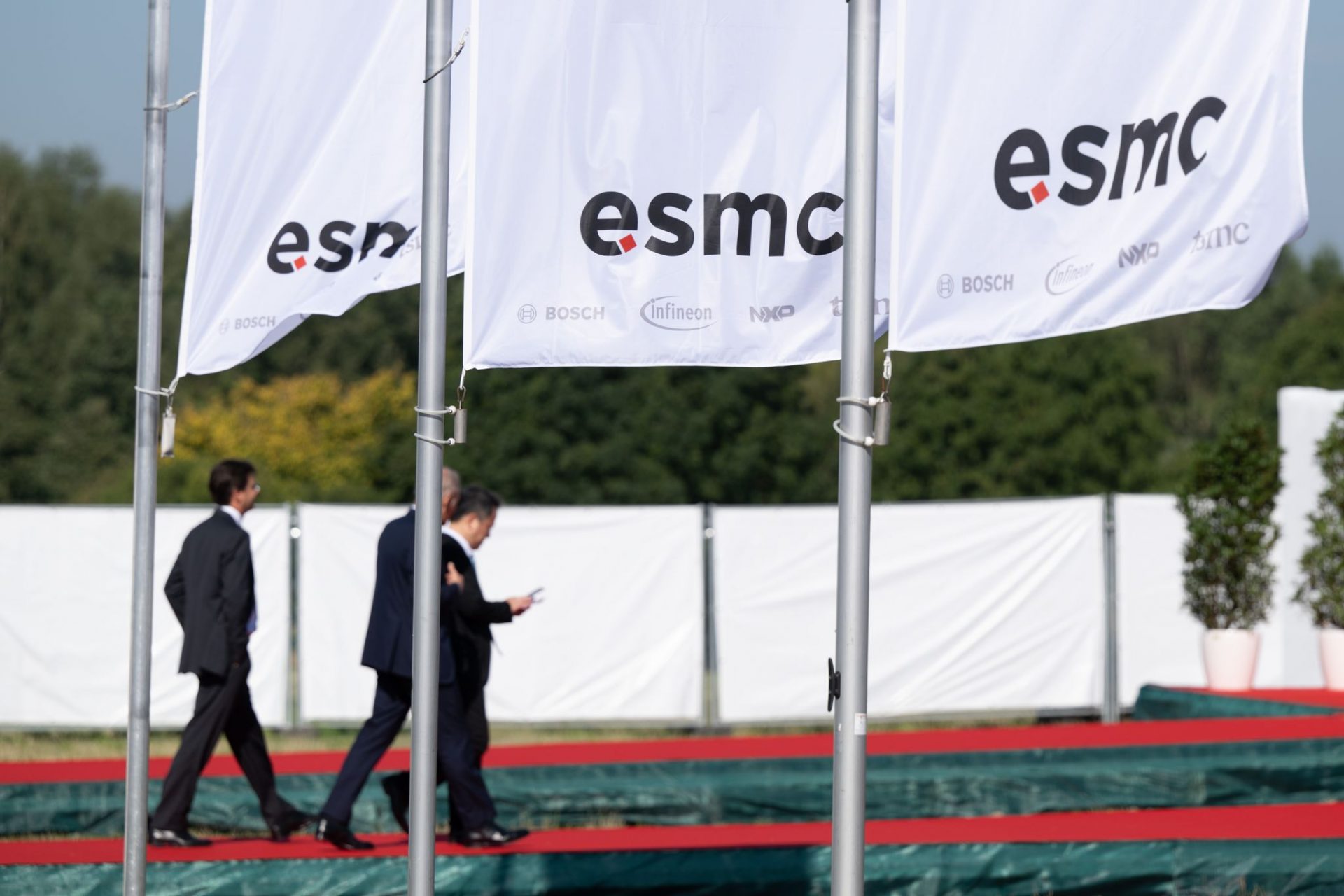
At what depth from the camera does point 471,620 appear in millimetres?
7672

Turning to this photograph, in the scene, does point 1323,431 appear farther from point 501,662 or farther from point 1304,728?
point 501,662

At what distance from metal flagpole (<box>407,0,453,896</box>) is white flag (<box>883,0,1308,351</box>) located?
1311mm

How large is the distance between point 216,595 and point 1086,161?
191 inches

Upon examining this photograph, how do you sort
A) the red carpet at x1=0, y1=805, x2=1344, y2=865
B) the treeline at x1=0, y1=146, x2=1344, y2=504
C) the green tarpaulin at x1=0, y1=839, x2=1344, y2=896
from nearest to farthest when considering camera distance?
the green tarpaulin at x1=0, y1=839, x2=1344, y2=896 < the red carpet at x1=0, y1=805, x2=1344, y2=865 < the treeline at x1=0, y1=146, x2=1344, y2=504


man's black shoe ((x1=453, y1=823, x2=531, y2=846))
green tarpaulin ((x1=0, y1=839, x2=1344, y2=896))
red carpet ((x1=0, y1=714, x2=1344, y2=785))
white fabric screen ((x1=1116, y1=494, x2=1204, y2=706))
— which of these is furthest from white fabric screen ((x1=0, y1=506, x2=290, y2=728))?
green tarpaulin ((x1=0, y1=839, x2=1344, y2=896))

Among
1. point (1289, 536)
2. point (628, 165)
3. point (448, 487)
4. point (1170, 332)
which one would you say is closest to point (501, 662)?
point (1289, 536)

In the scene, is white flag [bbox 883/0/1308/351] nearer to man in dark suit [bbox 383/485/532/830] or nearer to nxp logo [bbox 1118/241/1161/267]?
nxp logo [bbox 1118/241/1161/267]

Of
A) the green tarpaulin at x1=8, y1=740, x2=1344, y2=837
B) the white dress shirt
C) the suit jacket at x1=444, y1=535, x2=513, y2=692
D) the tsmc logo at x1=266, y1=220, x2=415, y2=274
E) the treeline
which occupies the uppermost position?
the treeline

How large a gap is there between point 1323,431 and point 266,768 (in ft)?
32.1

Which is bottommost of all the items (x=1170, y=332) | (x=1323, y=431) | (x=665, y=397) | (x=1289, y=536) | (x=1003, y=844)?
(x=1003, y=844)

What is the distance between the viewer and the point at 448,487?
7.37 m

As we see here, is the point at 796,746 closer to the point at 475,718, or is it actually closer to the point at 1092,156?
the point at 475,718

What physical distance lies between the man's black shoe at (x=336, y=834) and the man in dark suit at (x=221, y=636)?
717 millimetres

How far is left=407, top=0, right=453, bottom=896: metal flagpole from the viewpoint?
475cm
